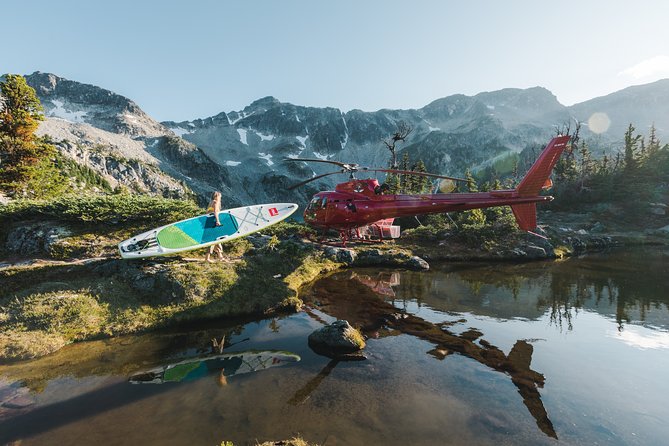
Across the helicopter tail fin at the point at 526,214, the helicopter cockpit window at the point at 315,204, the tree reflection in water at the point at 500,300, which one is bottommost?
the tree reflection in water at the point at 500,300

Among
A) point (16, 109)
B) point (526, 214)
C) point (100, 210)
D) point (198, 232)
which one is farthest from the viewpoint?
point (16, 109)

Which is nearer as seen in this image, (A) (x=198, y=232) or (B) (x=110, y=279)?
(B) (x=110, y=279)

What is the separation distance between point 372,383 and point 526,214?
620 inches

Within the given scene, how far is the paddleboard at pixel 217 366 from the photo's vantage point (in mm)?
8339

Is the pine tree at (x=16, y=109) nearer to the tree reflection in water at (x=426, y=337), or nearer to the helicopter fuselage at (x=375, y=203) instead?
the helicopter fuselage at (x=375, y=203)

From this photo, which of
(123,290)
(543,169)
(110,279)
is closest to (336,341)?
(123,290)

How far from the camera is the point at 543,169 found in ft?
56.5

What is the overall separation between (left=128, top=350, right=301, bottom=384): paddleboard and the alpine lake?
0.18 ft

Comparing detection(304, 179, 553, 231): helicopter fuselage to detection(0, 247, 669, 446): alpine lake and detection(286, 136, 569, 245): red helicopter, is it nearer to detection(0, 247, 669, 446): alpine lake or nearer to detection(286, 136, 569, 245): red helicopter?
detection(286, 136, 569, 245): red helicopter

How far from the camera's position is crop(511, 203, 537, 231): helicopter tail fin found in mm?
18203

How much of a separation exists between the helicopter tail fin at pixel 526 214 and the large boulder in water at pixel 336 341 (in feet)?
45.5

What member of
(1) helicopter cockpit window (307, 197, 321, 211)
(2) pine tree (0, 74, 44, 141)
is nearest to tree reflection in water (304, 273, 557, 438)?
(1) helicopter cockpit window (307, 197, 321, 211)

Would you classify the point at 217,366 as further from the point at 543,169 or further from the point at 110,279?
the point at 543,169

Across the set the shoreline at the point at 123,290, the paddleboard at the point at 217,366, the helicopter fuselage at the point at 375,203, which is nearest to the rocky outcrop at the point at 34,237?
the shoreline at the point at 123,290
